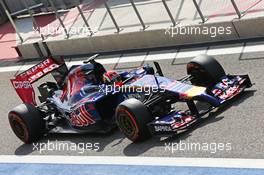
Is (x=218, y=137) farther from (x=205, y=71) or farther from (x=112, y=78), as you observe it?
(x=112, y=78)

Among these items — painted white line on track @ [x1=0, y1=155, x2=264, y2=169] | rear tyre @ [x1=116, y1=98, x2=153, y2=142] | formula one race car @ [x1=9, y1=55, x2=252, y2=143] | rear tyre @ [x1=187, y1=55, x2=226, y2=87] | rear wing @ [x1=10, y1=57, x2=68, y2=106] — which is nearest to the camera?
painted white line on track @ [x1=0, y1=155, x2=264, y2=169]

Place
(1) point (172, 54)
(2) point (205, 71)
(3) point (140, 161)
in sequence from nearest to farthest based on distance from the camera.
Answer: (3) point (140, 161) → (2) point (205, 71) → (1) point (172, 54)

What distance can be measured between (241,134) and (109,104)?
2.43m

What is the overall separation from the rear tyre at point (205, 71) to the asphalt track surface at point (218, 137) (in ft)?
1.77

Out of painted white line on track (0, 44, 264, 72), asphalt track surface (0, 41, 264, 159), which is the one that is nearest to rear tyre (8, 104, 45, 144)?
asphalt track surface (0, 41, 264, 159)

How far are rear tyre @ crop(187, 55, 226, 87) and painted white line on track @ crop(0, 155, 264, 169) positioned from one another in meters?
1.85

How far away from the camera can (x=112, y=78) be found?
9.85 m

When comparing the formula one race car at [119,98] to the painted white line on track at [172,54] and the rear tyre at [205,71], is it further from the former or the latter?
the painted white line on track at [172,54]

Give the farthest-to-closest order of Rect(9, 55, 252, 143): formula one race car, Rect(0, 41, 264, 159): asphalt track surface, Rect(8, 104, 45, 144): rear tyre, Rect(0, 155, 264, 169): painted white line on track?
Rect(8, 104, 45, 144): rear tyre, Rect(9, 55, 252, 143): formula one race car, Rect(0, 41, 264, 159): asphalt track surface, Rect(0, 155, 264, 169): painted white line on track

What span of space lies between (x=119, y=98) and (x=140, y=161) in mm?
1398

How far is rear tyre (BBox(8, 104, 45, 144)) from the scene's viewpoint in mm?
10297

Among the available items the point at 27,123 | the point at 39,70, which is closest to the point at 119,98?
the point at 27,123

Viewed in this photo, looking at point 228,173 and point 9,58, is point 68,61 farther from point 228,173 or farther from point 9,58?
point 228,173

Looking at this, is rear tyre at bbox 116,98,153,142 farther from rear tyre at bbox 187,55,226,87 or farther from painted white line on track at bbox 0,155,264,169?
rear tyre at bbox 187,55,226,87
